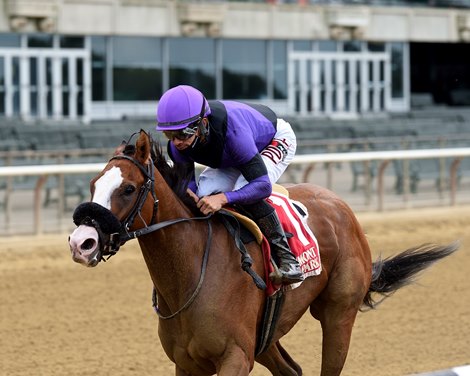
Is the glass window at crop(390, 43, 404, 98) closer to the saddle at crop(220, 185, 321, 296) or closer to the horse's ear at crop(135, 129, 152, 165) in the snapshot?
the saddle at crop(220, 185, 321, 296)

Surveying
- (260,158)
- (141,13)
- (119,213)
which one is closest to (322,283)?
(260,158)

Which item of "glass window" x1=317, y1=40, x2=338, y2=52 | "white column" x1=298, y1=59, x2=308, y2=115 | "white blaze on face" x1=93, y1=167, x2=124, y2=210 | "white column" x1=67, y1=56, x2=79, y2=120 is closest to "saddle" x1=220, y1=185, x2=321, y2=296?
"white blaze on face" x1=93, y1=167, x2=124, y2=210

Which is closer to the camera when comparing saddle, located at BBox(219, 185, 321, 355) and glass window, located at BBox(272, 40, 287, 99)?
saddle, located at BBox(219, 185, 321, 355)

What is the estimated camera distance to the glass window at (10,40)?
22.3m

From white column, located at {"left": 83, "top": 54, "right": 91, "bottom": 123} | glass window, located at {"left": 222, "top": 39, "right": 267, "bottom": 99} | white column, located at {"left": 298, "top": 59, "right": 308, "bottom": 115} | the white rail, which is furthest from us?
white column, located at {"left": 298, "top": 59, "right": 308, "bottom": 115}

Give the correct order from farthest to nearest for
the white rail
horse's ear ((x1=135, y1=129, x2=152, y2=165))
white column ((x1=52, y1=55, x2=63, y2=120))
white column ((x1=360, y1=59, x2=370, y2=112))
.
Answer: white column ((x1=360, y1=59, x2=370, y2=112)) < white column ((x1=52, y1=55, x2=63, y2=120)) < the white rail < horse's ear ((x1=135, y1=129, x2=152, y2=165))

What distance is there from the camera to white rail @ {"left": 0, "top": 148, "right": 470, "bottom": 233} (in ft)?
29.9

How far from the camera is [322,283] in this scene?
436 cm

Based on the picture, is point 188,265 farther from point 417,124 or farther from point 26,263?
point 417,124

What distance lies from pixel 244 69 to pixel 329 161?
15.6 meters

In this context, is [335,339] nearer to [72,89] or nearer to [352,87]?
[72,89]

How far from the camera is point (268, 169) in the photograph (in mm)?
4234

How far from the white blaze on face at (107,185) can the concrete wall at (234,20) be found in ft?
62.8

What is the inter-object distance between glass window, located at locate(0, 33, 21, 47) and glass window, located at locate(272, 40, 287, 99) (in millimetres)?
7018
